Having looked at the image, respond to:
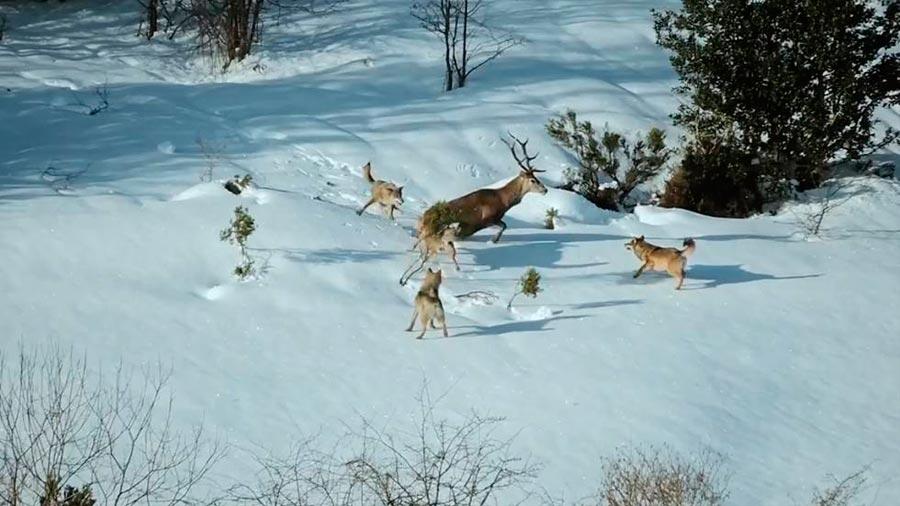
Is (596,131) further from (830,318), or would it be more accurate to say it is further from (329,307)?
(329,307)

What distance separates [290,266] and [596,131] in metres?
7.00

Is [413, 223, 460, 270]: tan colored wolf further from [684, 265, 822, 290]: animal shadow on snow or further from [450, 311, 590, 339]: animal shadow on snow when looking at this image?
[684, 265, 822, 290]: animal shadow on snow

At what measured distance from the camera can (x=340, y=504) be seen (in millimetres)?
8250

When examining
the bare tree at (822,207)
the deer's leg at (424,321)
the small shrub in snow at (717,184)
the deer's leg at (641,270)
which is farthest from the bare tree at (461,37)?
the deer's leg at (424,321)

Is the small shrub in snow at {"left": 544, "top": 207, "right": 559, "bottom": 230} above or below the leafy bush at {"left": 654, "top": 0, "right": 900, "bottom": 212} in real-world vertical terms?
below

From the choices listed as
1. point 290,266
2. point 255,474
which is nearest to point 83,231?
point 290,266

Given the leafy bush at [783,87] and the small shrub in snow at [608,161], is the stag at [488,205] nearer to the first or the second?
the small shrub in snow at [608,161]

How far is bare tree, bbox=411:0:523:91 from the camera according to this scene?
63.6ft

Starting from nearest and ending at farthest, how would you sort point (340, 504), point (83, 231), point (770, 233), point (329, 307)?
point (340, 504) → point (329, 307) → point (83, 231) → point (770, 233)

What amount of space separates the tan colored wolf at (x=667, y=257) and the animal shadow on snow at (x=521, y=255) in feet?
2.40

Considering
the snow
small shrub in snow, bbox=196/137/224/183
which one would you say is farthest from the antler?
small shrub in snow, bbox=196/137/224/183

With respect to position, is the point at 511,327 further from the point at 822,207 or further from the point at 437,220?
the point at 822,207

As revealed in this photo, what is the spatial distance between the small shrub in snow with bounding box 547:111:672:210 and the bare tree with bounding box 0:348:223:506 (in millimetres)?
8389

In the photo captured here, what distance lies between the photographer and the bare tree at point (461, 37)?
19.4 meters
